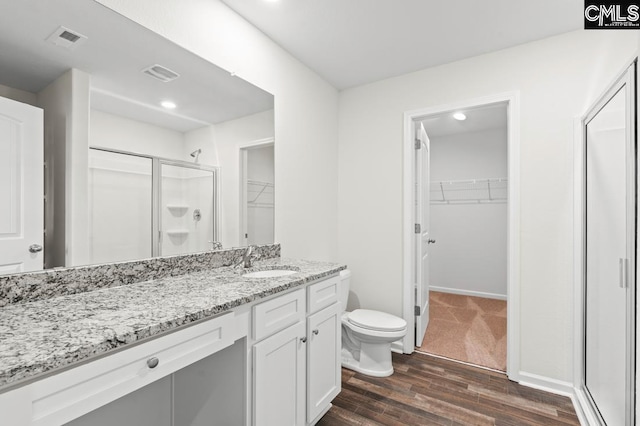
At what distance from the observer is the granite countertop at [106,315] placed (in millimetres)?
739

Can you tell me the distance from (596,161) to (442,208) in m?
2.99

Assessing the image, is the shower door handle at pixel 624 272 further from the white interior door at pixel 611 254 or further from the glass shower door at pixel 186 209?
the glass shower door at pixel 186 209

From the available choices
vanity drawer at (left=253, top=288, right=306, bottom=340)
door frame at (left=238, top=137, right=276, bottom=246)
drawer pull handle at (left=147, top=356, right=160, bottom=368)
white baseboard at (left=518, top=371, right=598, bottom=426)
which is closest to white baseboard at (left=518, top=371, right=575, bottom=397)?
white baseboard at (left=518, top=371, right=598, bottom=426)

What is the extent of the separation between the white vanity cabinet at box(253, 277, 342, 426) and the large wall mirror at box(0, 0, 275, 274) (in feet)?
2.21

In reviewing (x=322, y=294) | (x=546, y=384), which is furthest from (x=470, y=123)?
(x=322, y=294)

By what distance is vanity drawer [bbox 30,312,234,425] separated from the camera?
2.43 ft

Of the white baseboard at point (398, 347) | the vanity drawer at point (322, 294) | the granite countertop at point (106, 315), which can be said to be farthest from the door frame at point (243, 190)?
the white baseboard at point (398, 347)

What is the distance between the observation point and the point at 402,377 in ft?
7.58

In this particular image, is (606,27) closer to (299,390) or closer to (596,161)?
(596,161)

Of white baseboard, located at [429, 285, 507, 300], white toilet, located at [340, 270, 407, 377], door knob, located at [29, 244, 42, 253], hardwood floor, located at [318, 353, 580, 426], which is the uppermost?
door knob, located at [29, 244, 42, 253]

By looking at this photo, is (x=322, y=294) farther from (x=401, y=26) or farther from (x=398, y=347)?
(x=401, y=26)

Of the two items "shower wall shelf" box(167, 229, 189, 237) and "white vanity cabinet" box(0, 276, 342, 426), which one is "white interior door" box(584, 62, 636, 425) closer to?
"white vanity cabinet" box(0, 276, 342, 426)

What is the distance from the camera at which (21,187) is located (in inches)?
43.5

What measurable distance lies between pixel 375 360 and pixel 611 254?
1.59 m
